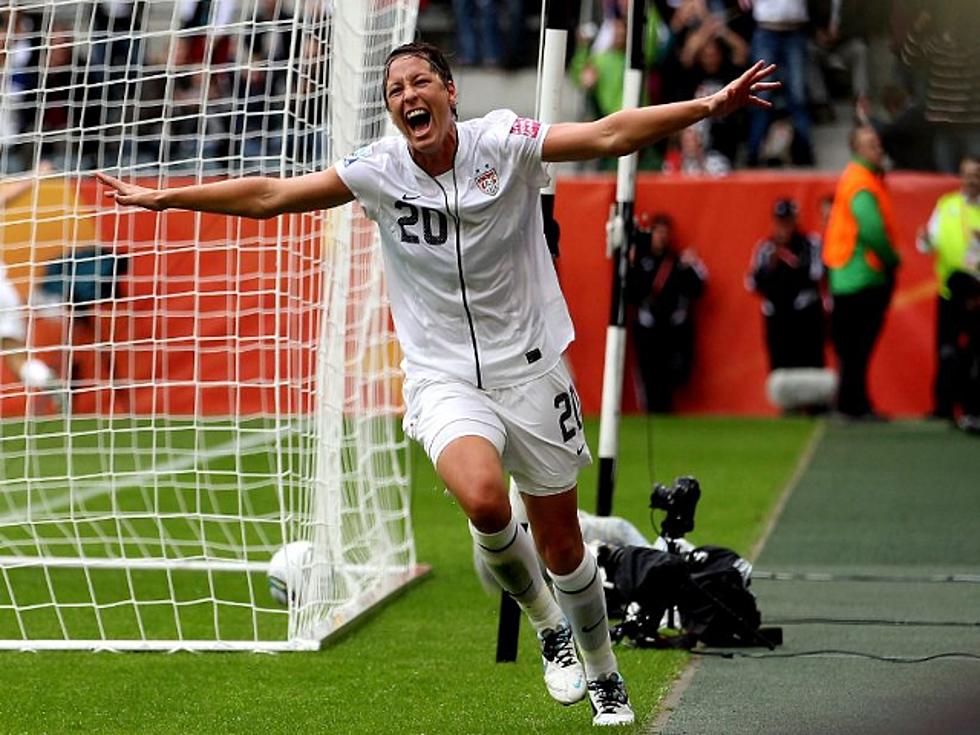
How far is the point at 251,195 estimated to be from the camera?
5680mm

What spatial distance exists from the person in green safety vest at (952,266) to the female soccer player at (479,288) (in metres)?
11.0

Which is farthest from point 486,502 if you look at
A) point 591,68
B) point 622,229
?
point 591,68

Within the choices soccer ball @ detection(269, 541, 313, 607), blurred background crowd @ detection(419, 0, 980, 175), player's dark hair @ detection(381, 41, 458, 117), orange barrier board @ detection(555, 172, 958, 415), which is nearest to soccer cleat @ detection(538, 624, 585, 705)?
player's dark hair @ detection(381, 41, 458, 117)

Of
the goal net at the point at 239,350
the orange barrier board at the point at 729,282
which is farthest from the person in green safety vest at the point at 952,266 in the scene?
the goal net at the point at 239,350

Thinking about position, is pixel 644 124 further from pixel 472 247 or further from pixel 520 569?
pixel 520 569

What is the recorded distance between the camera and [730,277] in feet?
60.3

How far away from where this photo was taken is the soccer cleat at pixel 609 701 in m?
5.79

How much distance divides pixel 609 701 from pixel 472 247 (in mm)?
1474

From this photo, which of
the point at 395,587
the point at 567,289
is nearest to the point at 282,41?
the point at 395,587

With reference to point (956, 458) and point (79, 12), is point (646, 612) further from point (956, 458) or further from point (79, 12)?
point (956, 458)

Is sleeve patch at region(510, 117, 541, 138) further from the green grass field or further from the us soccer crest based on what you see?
the green grass field

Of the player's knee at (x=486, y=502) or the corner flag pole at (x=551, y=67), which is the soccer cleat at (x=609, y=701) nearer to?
the player's knee at (x=486, y=502)

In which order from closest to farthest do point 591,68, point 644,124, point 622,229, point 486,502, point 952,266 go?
point 644,124 < point 486,502 < point 622,229 < point 952,266 < point 591,68

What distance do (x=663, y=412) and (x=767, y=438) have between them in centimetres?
233
